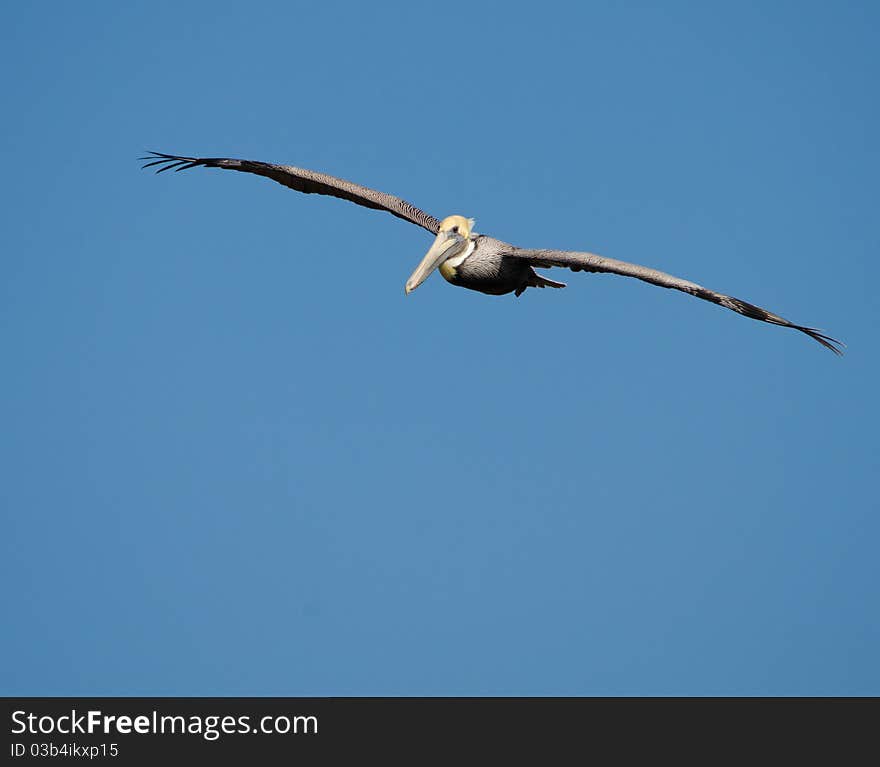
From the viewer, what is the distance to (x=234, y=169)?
29.4 meters

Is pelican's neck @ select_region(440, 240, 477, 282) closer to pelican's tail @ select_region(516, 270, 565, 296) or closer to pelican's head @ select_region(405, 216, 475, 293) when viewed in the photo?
pelican's head @ select_region(405, 216, 475, 293)

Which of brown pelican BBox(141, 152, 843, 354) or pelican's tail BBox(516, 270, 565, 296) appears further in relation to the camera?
pelican's tail BBox(516, 270, 565, 296)

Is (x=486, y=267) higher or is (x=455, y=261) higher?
(x=455, y=261)

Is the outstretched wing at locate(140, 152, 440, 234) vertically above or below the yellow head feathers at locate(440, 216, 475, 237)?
above

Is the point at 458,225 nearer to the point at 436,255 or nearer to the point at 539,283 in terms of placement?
the point at 436,255

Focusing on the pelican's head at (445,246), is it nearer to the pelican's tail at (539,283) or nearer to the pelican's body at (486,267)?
the pelican's body at (486,267)

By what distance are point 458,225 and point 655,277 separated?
14.0ft

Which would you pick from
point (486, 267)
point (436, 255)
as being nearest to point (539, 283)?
point (486, 267)

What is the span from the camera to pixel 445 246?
2566 cm

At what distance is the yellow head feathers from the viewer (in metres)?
26.0

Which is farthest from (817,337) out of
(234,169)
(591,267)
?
(234,169)

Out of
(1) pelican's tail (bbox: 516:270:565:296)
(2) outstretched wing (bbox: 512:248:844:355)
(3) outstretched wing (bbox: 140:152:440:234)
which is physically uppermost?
(3) outstretched wing (bbox: 140:152:440:234)
